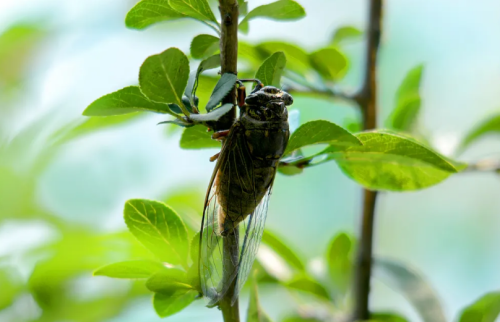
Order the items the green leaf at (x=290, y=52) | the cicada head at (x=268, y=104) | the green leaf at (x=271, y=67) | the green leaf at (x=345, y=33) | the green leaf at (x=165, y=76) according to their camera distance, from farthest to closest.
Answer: the green leaf at (x=345, y=33) → the green leaf at (x=290, y=52) → the cicada head at (x=268, y=104) → the green leaf at (x=271, y=67) → the green leaf at (x=165, y=76)

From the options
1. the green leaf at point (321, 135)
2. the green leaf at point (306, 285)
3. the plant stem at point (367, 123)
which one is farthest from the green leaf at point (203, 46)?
the green leaf at point (306, 285)

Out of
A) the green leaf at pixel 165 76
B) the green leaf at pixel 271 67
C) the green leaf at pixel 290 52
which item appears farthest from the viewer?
the green leaf at pixel 290 52

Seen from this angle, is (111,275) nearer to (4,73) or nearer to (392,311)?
(392,311)

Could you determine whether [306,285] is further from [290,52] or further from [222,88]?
[222,88]

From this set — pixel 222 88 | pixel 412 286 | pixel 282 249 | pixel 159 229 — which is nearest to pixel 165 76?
pixel 222 88

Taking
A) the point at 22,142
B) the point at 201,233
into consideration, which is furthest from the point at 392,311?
the point at 22,142

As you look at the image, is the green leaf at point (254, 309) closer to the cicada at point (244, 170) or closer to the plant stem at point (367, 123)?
the cicada at point (244, 170)

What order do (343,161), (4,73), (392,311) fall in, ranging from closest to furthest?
(343,161) < (392,311) < (4,73)

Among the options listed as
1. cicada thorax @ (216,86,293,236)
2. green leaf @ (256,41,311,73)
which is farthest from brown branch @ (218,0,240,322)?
green leaf @ (256,41,311,73)
